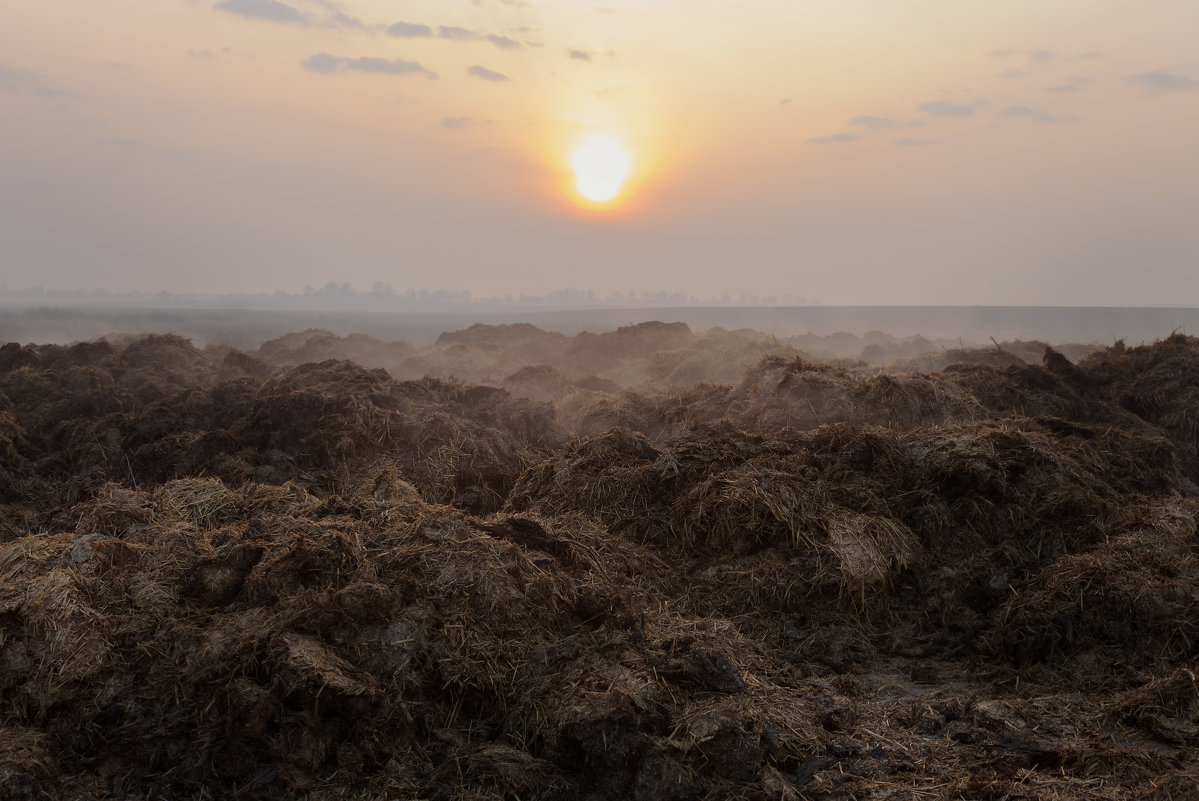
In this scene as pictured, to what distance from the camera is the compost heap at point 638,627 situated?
3711 mm

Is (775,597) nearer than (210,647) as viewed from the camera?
No

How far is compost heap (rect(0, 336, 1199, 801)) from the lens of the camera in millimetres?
3711

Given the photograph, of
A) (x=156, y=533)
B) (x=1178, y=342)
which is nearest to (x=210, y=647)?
(x=156, y=533)

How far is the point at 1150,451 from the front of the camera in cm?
853

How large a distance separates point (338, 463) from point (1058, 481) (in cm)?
754

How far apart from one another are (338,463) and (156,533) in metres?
3.85

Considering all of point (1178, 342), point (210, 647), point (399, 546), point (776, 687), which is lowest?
point (776, 687)

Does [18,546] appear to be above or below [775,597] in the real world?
above

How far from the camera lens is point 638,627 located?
15.3ft

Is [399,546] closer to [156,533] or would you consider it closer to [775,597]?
[156,533]

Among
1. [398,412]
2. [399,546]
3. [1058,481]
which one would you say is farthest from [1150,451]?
[398,412]

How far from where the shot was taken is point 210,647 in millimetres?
4016

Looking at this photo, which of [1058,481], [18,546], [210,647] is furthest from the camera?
[1058,481]

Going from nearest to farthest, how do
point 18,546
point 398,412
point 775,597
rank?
point 18,546, point 775,597, point 398,412
